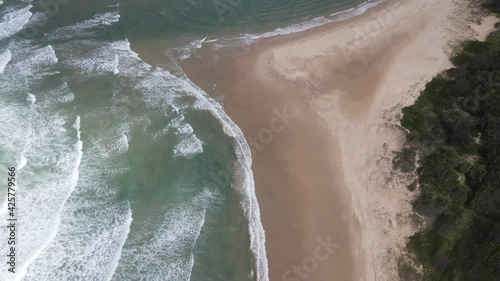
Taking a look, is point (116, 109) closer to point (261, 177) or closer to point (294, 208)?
point (261, 177)

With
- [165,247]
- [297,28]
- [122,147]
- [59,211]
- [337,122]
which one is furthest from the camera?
[297,28]

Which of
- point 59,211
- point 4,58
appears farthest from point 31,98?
point 59,211

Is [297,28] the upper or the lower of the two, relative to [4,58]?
upper

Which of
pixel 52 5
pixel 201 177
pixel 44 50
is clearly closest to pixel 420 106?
pixel 201 177

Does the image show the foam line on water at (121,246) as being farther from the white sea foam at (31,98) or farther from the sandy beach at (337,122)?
the white sea foam at (31,98)

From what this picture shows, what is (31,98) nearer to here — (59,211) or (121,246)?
(59,211)

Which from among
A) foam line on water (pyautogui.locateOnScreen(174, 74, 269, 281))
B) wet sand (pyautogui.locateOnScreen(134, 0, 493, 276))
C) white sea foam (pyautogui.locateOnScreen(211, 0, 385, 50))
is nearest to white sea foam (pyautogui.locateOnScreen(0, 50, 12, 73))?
wet sand (pyautogui.locateOnScreen(134, 0, 493, 276))

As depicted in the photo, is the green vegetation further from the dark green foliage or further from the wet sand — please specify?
the wet sand
